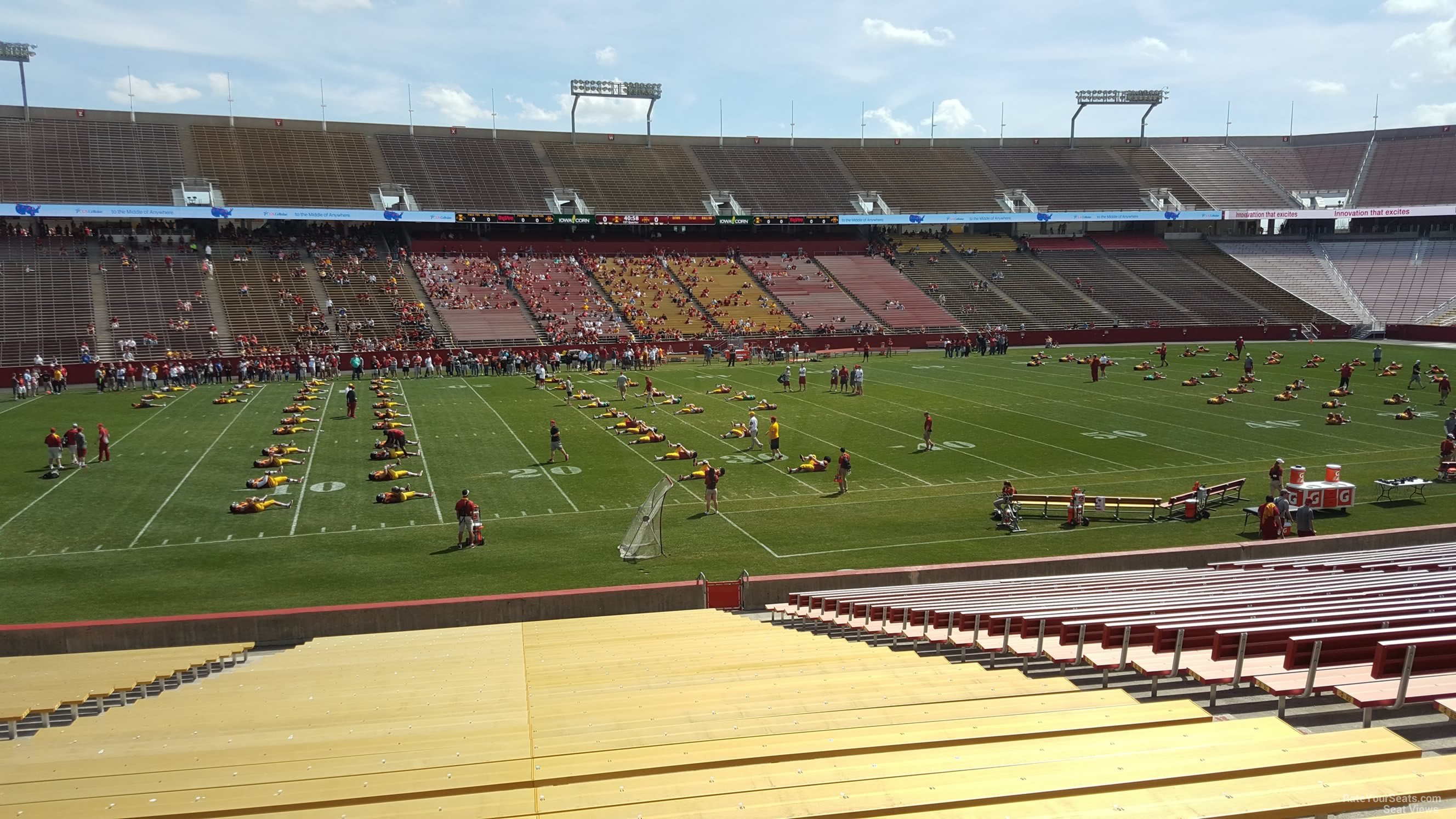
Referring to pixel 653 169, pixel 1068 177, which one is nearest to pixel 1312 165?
pixel 1068 177

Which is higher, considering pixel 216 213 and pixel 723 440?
pixel 216 213

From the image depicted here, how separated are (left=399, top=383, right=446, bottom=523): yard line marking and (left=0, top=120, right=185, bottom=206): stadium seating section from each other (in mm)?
37219

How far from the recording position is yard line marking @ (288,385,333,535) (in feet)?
76.0

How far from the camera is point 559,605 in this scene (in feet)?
51.3

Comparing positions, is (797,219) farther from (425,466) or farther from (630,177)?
(425,466)

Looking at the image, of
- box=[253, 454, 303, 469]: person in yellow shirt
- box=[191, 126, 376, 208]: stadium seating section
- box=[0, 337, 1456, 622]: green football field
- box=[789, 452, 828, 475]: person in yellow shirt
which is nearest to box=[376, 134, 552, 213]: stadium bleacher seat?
box=[191, 126, 376, 208]: stadium seating section

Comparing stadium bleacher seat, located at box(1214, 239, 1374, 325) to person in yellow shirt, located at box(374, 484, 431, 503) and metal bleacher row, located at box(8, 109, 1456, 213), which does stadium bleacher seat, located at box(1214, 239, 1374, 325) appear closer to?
metal bleacher row, located at box(8, 109, 1456, 213)

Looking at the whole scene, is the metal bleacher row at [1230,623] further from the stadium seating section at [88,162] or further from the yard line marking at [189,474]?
the stadium seating section at [88,162]

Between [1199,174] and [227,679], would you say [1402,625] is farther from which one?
[1199,174]

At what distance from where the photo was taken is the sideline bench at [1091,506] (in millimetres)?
22094

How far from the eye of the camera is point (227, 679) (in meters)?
9.97

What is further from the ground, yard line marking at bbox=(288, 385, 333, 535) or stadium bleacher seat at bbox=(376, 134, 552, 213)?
stadium bleacher seat at bbox=(376, 134, 552, 213)

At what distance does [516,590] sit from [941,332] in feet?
166

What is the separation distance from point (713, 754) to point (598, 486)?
70.1 feet
